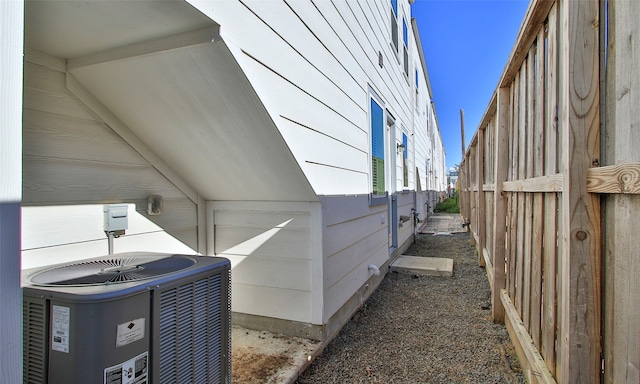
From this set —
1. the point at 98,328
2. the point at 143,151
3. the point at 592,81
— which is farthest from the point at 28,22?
the point at 592,81

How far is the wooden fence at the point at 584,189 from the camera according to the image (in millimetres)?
977

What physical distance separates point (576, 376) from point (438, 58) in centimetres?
2186

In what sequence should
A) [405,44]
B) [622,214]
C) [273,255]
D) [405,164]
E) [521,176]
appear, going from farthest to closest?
[405,44], [405,164], [273,255], [521,176], [622,214]

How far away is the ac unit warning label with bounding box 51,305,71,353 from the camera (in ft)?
3.39

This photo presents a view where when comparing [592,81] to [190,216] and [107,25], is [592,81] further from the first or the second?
[190,216]

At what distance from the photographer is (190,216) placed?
2.43 m

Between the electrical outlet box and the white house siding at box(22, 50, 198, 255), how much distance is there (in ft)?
0.18

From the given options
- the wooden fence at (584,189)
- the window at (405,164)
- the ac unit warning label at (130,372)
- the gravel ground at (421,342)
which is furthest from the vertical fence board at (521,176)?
the window at (405,164)

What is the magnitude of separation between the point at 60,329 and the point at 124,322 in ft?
0.60

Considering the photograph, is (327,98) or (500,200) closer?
(327,98)

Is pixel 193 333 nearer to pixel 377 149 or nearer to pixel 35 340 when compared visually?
pixel 35 340

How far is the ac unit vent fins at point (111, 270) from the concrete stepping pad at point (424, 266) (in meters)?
3.52

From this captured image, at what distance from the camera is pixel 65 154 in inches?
62.9

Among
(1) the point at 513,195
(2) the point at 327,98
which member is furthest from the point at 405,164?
(2) the point at 327,98
